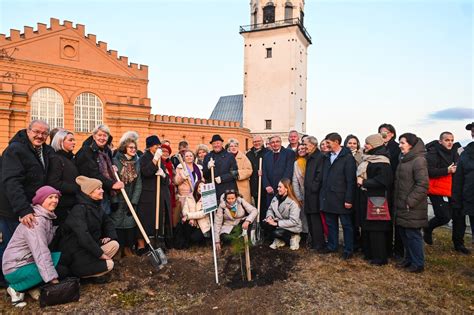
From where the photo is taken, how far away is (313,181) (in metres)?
5.98

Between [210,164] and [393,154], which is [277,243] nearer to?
[210,164]

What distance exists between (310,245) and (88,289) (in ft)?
12.4

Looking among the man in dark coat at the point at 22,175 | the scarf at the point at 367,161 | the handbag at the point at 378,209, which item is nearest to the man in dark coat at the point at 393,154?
the scarf at the point at 367,161

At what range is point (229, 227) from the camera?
601 centimetres

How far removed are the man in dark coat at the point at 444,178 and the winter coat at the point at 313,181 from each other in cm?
208

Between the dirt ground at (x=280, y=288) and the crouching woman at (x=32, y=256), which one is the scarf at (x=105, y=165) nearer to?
the crouching woman at (x=32, y=256)

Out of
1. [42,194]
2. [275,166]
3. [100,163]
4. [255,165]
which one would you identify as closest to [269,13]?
[255,165]

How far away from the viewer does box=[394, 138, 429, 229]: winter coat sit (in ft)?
15.5

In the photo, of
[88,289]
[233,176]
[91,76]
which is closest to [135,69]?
→ [91,76]

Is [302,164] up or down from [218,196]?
up

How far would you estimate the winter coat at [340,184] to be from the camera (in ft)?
18.0

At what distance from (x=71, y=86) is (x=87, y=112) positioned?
215cm

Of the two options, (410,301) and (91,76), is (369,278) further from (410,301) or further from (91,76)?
(91,76)

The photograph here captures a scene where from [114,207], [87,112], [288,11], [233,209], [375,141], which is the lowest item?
[233,209]
